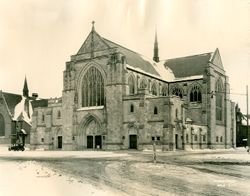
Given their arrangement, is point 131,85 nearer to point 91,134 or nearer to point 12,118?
point 91,134

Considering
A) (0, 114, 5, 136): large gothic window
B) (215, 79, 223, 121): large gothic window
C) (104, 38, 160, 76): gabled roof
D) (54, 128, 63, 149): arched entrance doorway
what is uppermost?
(104, 38, 160, 76): gabled roof

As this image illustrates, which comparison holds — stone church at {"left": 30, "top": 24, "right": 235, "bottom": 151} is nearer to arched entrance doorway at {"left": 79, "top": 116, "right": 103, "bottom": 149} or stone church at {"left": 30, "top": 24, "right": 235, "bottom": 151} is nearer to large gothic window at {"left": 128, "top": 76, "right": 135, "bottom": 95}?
arched entrance doorway at {"left": 79, "top": 116, "right": 103, "bottom": 149}

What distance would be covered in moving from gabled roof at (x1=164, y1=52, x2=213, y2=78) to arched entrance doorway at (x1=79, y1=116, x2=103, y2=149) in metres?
15.7

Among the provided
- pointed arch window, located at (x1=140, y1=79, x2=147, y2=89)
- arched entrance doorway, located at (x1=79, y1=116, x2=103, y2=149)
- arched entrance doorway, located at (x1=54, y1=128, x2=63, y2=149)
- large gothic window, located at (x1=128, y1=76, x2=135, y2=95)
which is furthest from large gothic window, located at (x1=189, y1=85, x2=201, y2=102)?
arched entrance doorway, located at (x1=54, y1=128, x2=63, y2=149)

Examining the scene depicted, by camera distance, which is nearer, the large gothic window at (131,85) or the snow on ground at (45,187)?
the snow on ground at (45,187)

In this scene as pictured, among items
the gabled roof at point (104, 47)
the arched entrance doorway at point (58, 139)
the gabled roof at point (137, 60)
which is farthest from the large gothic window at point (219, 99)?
the arched entrance doorway at point (58, 139)

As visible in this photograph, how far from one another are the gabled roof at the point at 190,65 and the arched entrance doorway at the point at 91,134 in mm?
15651

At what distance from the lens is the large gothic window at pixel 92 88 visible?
44.2m

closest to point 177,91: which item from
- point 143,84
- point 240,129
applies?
point 143,84

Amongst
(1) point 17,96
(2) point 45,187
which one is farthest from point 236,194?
(1) point 17,96

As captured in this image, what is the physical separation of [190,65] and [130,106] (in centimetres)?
1598

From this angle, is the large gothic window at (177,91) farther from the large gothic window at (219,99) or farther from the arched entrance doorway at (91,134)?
the arched entrance doorway at (91,134)

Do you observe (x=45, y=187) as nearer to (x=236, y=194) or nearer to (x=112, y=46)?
(x=236, y=194)

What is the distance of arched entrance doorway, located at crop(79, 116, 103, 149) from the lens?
44156 millimetres
